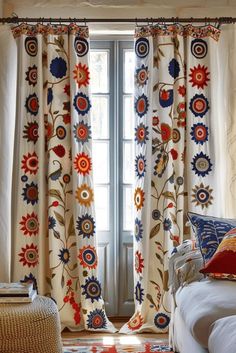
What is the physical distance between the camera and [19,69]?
348 centimetres

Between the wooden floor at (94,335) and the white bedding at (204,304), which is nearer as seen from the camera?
the white bedding at (204,304)

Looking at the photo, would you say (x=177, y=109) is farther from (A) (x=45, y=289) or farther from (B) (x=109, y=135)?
(A) (x=45, y=289)

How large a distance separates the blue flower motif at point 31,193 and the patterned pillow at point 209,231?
3.52 ft

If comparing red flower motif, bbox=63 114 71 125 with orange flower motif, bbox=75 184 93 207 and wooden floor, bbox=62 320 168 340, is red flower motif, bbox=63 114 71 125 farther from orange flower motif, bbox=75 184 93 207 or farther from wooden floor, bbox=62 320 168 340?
wooden floor, bbox=62 320 168 340

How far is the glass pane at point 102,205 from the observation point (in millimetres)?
3756

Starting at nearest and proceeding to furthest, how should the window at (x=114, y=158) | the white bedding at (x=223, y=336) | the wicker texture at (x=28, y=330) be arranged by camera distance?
the white bedding at (x=223, y=336) < the wicker texture at (x=28, y=330) < the window at (x=114, y=158)

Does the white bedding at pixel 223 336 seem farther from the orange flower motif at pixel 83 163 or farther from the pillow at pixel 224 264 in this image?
the orange flower motif at pixel 83 163

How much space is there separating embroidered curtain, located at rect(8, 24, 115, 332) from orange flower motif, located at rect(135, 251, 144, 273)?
10.6 inches

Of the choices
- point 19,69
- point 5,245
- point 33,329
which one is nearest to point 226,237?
point 33,329

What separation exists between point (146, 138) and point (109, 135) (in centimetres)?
37

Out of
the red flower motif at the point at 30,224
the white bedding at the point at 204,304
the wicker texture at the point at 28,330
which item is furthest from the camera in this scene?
the red flower motif at the point at 30,224

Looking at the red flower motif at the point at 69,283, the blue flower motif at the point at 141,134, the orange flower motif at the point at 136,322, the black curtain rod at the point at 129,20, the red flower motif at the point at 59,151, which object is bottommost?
the orange flower motif at the point at 136,322

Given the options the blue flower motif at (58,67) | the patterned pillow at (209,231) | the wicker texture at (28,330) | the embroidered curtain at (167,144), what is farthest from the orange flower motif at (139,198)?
the wicker texture at (28,330)

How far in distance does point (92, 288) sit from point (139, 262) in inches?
13.5
